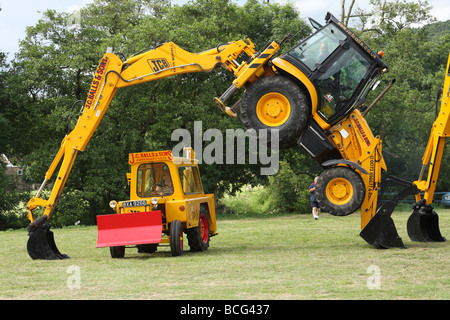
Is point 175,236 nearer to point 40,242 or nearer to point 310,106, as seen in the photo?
point 40,242

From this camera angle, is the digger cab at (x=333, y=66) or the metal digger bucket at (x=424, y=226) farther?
the metal digger bucket at (x=424, y=226)

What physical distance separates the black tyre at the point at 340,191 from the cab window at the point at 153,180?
3.16 metres

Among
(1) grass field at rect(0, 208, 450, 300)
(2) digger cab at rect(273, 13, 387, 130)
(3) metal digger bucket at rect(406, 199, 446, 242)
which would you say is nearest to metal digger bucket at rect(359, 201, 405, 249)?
Result: (1) grass field at rect(0, 208, 450, 300)

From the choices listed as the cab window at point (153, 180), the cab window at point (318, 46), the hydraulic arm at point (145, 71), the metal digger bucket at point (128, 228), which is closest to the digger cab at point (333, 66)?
the cab window at point (318, 46)

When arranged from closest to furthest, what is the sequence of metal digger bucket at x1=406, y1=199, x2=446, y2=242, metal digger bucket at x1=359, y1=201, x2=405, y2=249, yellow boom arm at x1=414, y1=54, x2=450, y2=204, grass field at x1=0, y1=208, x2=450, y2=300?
1. grass field at x1=0, y1=208, x2=450, y2=300
2. metal digger bucket at x1=359, y1=201, x2=405, y2=249
3. yellow boom arm at x1=414, y1=54, x2=450, y2=204
4. metal digger bucket at x1=406, y1=199, x2=446, y2=242

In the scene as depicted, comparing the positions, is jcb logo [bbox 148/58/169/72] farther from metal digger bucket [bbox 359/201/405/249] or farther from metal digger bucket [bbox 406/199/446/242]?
metal digger bucket [bbox 406/199/446/242]

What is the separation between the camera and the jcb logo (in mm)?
13609

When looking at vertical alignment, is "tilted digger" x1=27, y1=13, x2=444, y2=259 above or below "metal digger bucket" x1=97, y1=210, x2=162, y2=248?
above

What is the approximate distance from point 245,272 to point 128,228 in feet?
10.3

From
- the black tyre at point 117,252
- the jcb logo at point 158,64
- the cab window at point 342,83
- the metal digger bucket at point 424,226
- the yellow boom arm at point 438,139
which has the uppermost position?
the jcb logo at point 158,64

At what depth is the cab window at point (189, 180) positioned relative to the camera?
13829mm

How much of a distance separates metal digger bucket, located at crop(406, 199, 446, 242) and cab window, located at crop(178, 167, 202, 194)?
5.02 meters

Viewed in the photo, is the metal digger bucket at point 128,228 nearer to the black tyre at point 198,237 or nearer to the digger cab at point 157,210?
the digger cab at point 157,210

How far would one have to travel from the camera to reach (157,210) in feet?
41.0
